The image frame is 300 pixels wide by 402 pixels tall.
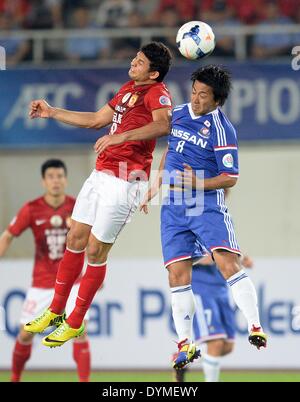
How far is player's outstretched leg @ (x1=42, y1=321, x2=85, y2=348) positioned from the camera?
8383mm

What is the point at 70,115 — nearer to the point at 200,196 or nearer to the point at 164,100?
the point at 164,100

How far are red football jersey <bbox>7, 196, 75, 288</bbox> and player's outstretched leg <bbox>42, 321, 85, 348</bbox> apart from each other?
9.40 feet

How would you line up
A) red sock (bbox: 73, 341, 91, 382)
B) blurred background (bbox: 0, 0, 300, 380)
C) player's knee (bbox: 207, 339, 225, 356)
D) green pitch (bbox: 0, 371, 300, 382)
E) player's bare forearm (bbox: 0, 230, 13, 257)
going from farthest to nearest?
blurred background (bbox: 0, 0, 300, 380) < green pitch (bbox: 0, 371, 300, 382) < player's bare forearm (bbox: 0, 230, 13, 257) < red sock (bbox: 73, 341, 91, 382) < player's knee (bbox: 207, 339, 225, 356)

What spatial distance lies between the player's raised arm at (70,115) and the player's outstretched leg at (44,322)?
1.53 m

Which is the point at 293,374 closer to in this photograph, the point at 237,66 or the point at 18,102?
the point at 237,66

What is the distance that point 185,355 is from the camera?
26.7 ft

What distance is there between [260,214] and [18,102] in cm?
336

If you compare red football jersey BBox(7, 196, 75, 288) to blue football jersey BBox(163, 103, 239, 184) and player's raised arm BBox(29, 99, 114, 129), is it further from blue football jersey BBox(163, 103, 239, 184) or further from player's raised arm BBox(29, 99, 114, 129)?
blue football jersey BBox(163, 103, 239, 184)

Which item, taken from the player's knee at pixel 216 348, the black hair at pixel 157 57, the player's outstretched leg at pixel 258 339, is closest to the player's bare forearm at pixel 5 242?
the player's knee at pixel 216 348

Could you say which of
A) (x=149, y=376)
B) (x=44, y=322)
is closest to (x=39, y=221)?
(x=149, y=376)

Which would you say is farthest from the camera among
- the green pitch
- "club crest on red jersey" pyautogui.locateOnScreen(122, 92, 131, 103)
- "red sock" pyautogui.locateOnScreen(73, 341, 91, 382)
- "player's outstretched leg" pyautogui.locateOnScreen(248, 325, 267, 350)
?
the green pitch

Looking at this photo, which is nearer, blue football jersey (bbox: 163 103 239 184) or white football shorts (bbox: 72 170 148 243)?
blue football jersey (bbox: 163 103 239 184)

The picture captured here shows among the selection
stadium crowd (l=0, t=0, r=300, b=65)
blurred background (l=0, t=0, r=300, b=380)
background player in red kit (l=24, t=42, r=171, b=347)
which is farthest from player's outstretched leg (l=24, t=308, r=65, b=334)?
stadium crowd (l=0, t=0, r=300, b=65)

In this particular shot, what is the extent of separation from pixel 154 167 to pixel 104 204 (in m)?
4.97
